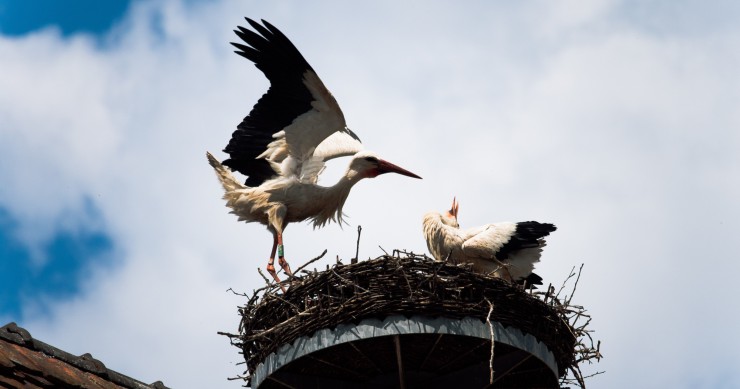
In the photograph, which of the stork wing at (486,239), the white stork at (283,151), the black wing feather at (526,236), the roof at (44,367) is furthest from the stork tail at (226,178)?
the roof at (44,367)

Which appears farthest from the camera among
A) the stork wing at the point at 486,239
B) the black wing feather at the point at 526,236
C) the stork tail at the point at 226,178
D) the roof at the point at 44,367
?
the black wing feather at the point at 526,236

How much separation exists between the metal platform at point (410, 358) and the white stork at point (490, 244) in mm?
2157

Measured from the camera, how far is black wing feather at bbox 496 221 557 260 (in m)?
9.91

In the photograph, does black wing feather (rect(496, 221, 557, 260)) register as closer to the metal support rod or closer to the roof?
the metal support rod

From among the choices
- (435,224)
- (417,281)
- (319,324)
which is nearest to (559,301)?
(417,281)

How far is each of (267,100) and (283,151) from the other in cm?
44

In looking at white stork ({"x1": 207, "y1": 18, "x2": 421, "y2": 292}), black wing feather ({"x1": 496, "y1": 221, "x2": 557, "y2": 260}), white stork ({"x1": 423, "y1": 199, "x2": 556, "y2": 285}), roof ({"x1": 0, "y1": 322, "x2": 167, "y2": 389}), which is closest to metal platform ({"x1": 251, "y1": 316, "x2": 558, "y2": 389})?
roof ({"x1": 0, "y1": 322, "x2": 167, "y2": 389})

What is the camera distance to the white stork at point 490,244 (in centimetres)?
980

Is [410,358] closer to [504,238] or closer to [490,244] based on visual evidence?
[490,244]

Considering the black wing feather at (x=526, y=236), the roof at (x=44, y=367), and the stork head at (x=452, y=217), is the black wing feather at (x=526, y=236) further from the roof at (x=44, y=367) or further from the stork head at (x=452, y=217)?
the roof at (x=44, y=367)

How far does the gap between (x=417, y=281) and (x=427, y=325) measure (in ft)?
1.18

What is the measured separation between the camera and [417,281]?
721cm

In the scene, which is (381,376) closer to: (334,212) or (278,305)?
(278,305)

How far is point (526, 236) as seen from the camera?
1008cm
